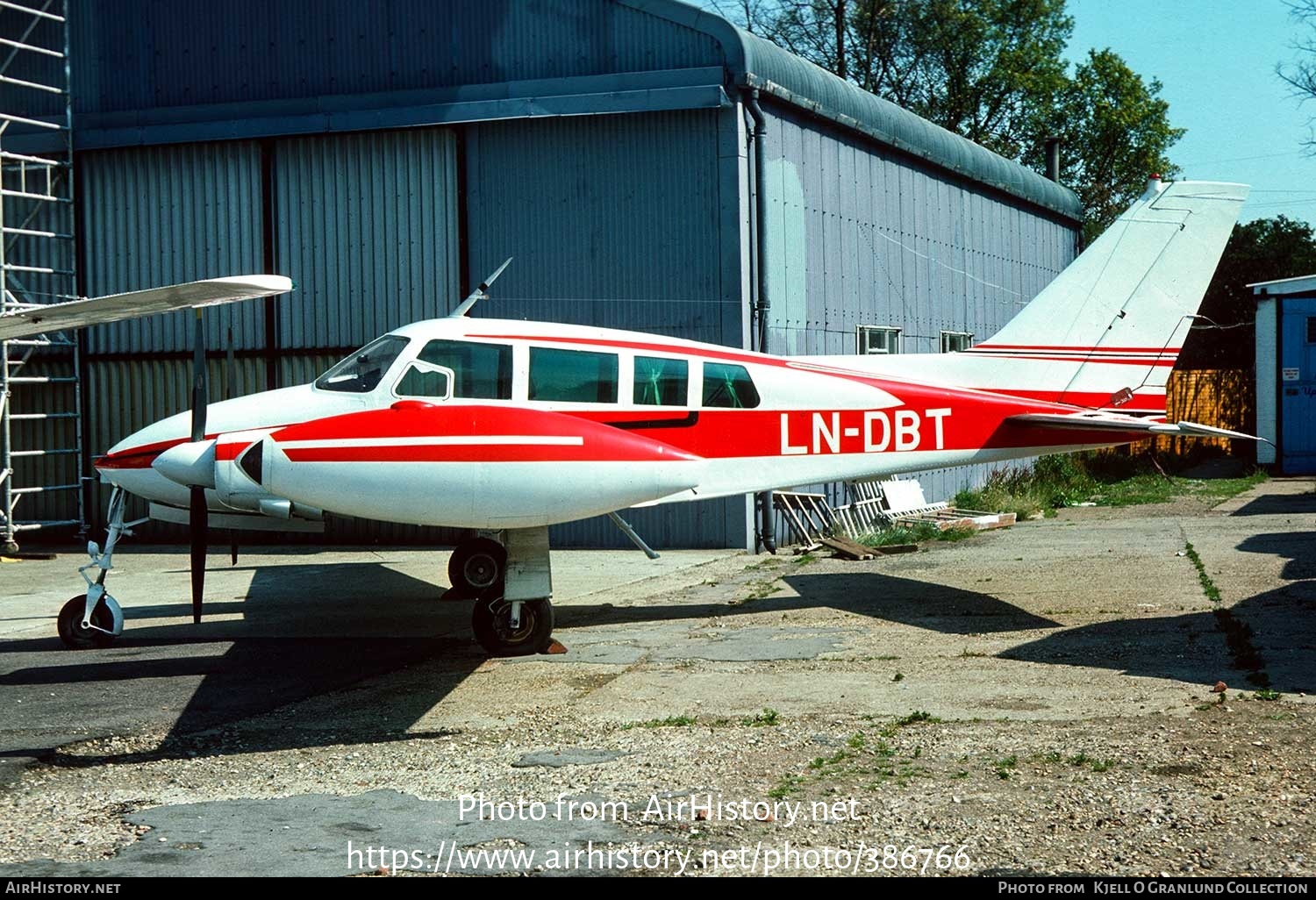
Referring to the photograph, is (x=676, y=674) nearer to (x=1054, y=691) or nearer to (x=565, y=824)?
(x=1054, y=691)

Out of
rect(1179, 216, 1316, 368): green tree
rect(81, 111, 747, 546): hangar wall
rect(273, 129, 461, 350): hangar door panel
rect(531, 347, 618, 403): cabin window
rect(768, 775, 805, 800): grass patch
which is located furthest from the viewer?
rect(1179, 216, 1316, 368): green tree

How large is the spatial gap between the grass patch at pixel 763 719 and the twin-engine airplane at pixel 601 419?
1.91 m

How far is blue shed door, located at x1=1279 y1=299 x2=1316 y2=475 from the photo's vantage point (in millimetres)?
25016

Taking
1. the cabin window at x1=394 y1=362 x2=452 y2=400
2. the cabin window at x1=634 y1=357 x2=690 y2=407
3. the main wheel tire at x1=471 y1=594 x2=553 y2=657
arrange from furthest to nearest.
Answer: the cabin window at x1=634 y1=357 x2=690 y2=407 < the cabin window at x1=394 y1=362 x2=452 y2=400 < the main wheel tire at x1=471 y1=594 x2=553 y2=657

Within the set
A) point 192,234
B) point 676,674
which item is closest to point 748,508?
point 676,674

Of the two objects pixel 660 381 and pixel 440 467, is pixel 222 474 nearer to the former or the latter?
pixel 440 467

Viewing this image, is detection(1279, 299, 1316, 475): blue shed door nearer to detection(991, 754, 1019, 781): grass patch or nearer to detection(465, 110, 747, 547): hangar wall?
detection(465, 110, 747, 547): hangar wall

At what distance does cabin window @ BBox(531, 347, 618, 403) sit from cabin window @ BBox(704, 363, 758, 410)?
90cm

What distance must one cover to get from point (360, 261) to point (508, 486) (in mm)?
10725

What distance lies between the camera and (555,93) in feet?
57.5

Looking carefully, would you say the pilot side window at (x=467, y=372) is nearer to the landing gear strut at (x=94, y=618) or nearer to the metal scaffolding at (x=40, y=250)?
the landing gear strut at (x=94, y=618)

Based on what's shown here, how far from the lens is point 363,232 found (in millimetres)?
18734

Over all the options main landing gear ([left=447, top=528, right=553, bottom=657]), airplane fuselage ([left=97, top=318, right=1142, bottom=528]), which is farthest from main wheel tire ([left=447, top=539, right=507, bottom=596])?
airplane fuselage ([left=97, top=318, right=1142, bottom=528])

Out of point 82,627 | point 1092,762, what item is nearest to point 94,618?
point 82,627
